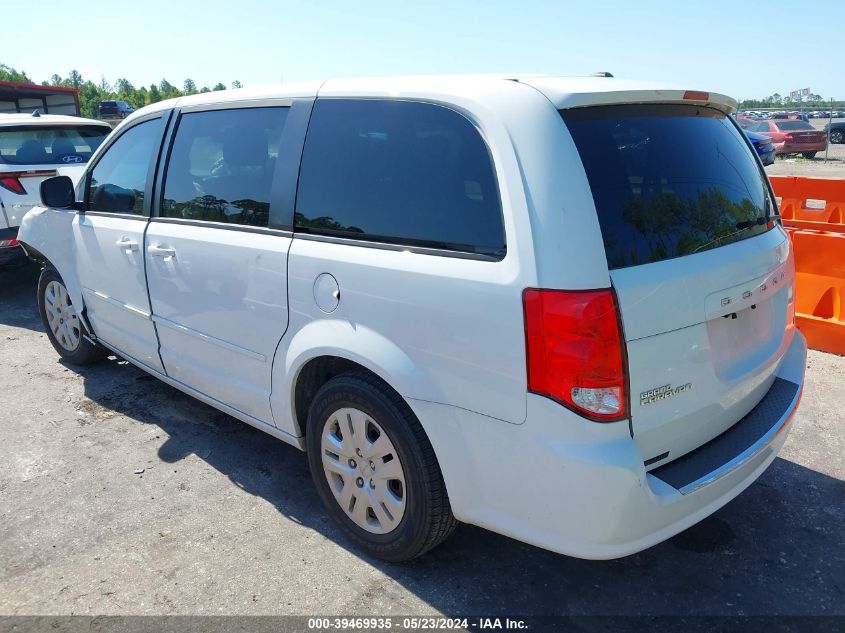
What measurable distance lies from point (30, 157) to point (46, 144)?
1.21ft

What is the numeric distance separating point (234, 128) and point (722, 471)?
267 cm

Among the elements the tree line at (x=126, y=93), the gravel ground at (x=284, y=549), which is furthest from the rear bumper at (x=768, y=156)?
the tree line at (x=126, y=93)

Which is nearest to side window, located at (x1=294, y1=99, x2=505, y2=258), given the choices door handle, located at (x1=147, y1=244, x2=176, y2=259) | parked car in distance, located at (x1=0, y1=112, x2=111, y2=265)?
door handle, located at (x1=147, y1=244, x2=176, y2=259)

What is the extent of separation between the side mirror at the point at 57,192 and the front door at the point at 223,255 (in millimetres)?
1081

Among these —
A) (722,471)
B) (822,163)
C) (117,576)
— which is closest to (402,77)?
(722,471)

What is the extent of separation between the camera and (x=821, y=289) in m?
5.18

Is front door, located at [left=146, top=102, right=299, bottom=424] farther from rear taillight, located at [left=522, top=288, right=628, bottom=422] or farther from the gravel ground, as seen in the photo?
rear taillight, located at [left=522, top=288, right=628, bottom=422]

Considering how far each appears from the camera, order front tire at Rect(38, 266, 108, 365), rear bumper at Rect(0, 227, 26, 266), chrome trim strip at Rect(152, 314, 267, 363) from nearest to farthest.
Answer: chrome trim strip at Rect(152, 314, 267, 363) < front tire at Rect(38, 266, 108, 365) < rear bumper at Rect(0, 227, 26, 266)

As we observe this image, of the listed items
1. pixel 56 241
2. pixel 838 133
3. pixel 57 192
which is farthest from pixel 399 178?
pixel 838 133

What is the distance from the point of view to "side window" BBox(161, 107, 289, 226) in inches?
123

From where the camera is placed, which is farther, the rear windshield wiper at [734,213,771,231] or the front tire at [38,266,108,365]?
the front tire at [38,266,108,365]

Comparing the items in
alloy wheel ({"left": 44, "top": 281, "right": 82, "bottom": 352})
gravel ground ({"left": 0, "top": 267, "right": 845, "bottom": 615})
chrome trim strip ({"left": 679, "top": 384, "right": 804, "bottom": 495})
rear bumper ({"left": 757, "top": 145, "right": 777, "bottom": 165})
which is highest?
rear bumper ({"left": 757, "top": 145, "right": 777, "bottom": 165})

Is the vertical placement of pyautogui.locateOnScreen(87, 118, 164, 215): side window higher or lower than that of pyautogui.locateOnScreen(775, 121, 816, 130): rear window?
higher

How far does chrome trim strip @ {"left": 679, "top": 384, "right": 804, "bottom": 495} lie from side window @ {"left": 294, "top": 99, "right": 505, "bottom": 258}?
105 cm
